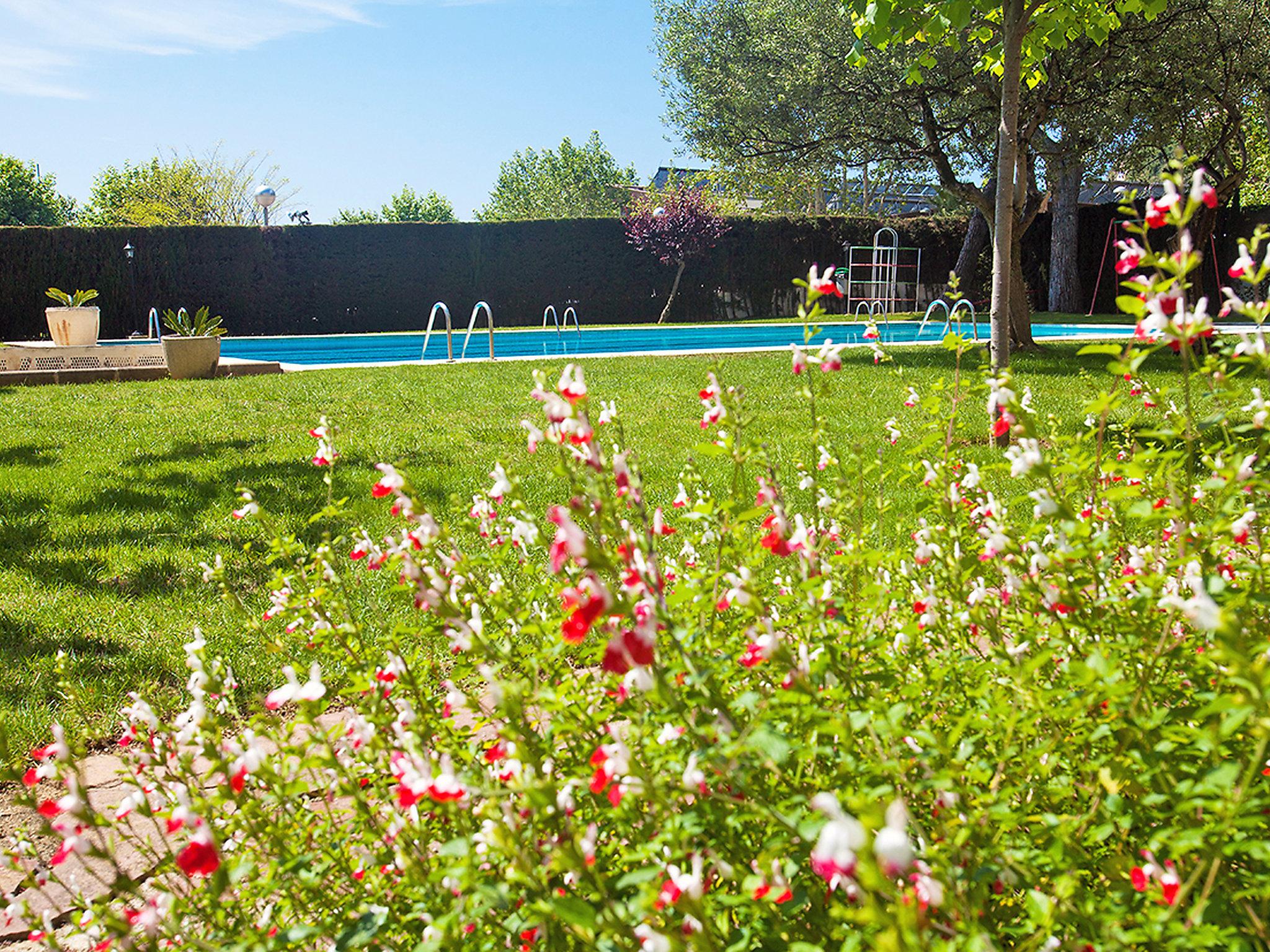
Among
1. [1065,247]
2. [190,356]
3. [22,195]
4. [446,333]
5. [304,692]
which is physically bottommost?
[304,692]

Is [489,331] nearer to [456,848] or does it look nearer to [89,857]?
[89,857]

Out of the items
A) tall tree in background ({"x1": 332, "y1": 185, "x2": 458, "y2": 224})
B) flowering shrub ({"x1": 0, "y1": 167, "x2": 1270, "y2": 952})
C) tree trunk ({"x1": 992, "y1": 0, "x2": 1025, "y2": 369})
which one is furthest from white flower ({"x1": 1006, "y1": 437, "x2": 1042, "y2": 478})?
tall tree in background ({"x1": 332, "y1": 185, "x2": 458, "y2": 224})

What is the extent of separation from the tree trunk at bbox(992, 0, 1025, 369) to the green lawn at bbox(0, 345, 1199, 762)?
2.85 feet

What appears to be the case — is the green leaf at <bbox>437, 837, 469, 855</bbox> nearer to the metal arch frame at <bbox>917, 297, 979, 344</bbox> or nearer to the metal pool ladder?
the metal arch frame at <bbox>917, 297, 979, 344</bbox>

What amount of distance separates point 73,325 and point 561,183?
187 feet

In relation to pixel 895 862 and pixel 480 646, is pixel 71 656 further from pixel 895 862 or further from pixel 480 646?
pixel 895 862

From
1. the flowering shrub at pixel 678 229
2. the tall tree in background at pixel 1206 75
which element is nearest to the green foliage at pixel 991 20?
the tall tree in background at pixel 1206 75

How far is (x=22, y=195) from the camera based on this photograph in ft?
175

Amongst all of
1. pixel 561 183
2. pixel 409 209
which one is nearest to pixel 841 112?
pixel 561 183

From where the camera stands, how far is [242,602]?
345cm

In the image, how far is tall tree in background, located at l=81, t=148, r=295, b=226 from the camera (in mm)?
37316

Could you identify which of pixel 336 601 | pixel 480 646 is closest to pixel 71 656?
pixel 336 601

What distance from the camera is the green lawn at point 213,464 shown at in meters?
3.14

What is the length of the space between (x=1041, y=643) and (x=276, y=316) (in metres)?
22.6
